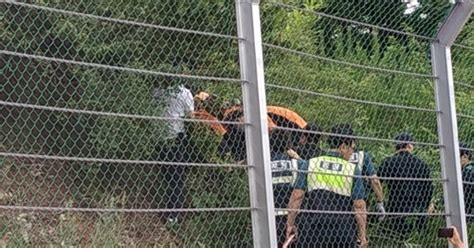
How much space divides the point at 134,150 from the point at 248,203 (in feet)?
2.81

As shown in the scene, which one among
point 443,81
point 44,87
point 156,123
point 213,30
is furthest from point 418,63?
point 44,87

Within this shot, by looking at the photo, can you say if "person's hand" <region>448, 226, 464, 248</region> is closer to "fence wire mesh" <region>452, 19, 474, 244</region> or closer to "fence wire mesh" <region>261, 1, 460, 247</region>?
"fence wire mesh" <region>261, 1, 460, 247</region>

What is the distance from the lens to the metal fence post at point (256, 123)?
167 inches

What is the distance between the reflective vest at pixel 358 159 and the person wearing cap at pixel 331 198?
32 mm

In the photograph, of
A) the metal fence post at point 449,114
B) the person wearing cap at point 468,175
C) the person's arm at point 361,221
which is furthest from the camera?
the person wearing cap at point 468,175

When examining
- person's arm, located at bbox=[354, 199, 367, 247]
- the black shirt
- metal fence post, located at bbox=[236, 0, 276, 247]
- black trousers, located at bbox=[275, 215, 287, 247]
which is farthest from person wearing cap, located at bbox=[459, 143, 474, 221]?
metal fence post, located at bbox=[236, 0, 276, 247]

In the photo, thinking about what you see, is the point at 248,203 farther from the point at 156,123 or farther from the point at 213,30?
the point at 213,30

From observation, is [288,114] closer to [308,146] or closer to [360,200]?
[308,146]

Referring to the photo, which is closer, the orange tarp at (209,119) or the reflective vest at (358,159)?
the orange tarp at (209,119)

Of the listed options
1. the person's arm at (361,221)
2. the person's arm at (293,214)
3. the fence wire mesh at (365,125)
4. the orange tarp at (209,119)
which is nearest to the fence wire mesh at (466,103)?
the fence wire mesh at (365,125)

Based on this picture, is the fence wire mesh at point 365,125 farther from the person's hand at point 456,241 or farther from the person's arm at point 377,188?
the person's hand at point 456,241

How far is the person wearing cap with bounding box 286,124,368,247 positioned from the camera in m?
5.56

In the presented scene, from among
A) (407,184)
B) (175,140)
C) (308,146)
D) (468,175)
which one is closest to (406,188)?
(407,184)

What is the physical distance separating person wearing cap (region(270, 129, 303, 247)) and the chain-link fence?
1 centimetres
